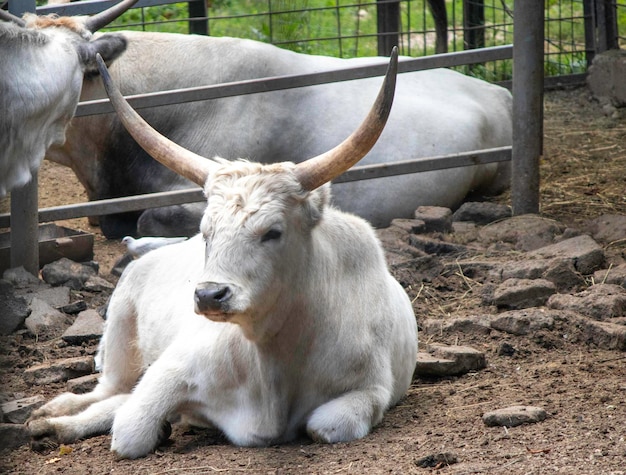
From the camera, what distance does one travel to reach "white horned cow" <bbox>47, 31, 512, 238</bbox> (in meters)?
6.86

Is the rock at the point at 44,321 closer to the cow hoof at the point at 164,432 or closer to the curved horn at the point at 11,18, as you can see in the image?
the curved horn at the point at 11,18

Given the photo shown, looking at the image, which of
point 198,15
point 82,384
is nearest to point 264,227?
point 82,384

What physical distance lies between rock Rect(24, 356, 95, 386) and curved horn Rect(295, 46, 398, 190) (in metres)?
1.60

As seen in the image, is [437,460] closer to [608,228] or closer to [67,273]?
[67,273]

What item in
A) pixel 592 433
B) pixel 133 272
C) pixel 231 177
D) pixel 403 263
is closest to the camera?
pixel 592 433

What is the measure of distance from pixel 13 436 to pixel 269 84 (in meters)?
2.84

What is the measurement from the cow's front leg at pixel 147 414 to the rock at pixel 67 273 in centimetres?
205

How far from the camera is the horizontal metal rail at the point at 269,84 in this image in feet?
19.5

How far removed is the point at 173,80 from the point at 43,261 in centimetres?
150

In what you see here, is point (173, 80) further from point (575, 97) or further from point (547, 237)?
point (575, 97)

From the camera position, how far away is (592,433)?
349 cm

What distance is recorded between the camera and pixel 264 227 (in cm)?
364

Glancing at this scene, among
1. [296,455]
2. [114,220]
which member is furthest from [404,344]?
→ [114,220]

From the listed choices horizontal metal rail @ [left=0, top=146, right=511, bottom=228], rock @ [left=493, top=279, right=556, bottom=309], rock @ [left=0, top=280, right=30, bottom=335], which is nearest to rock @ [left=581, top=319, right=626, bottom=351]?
rock @ [left=493, top=279, right=556, bottom=309]
